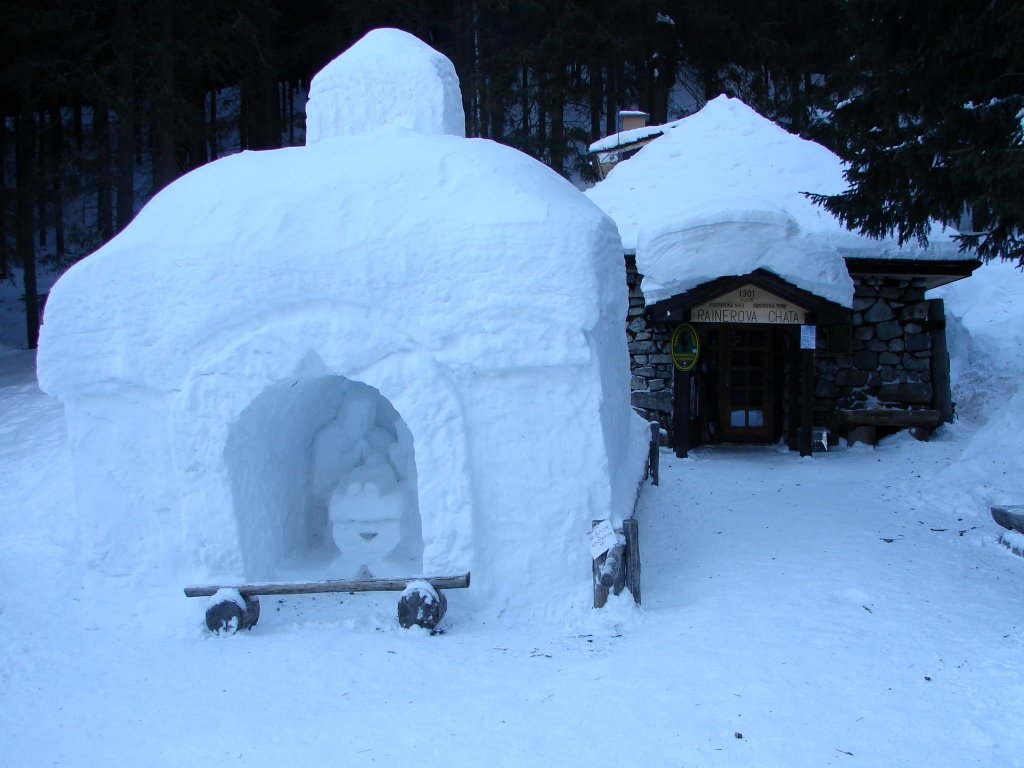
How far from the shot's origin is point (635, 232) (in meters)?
10.5

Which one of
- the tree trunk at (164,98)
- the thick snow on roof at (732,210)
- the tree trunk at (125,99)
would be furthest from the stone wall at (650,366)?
the tree trunk at (125,99)

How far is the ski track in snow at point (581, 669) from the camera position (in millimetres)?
3252

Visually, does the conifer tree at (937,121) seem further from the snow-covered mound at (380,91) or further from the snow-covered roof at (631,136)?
the snow-covered roof at (631,136)

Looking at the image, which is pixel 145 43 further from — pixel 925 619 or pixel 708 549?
pixel 925 619

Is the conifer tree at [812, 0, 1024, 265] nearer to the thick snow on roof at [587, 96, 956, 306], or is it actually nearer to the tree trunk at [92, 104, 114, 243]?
the thick snow on roof at [587, 96, 956, 306]

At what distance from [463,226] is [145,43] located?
1227 centimetres

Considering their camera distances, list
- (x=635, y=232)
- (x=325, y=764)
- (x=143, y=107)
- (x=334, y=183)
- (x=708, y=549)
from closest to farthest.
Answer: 1. (x=325, y=764)
2. (x=334, y=183)
3. (x=708, y=549)
4. (x=635, y=232)
5. (x=143, y=107)

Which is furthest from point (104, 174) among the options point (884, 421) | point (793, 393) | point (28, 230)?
point (884, 421)

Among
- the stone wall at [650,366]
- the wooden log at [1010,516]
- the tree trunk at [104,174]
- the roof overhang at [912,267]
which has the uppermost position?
the tree trunk at [104,174]

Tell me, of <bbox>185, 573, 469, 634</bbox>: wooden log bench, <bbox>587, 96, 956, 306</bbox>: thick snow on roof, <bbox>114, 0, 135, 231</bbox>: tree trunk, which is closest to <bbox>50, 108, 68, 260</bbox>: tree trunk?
<bbox>114, 0, 135, 231</bbox>: tree trunk

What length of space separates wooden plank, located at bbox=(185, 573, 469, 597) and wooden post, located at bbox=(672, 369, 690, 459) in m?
5.78

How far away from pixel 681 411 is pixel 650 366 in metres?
Result: 0.81

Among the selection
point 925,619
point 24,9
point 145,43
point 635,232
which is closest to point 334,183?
point 925,619

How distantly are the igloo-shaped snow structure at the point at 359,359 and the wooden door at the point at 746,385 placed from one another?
20.2ft
